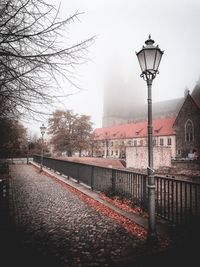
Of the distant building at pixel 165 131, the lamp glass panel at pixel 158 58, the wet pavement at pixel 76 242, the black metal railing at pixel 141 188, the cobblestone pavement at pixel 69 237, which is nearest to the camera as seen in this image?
the wet pavement at pixel 76 242

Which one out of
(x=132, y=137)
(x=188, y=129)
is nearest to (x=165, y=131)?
(x=188, y=129)

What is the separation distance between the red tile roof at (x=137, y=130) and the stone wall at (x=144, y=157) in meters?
30.8

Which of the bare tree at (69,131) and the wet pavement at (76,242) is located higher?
the bare tree at (69,131)

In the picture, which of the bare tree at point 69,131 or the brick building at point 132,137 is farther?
the brick building at point 132,137

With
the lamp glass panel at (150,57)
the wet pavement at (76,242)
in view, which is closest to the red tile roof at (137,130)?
the wet pavement at (76,242)

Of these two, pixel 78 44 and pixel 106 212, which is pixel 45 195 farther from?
pixel 78 44

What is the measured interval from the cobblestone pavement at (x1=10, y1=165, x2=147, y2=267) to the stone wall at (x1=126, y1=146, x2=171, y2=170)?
74.4ft

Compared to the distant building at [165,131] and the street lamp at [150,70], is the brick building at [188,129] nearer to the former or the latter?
the distant building at [165,131]

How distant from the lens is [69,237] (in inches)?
180

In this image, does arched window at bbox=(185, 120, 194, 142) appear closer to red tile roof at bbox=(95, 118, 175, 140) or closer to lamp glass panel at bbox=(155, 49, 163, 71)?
red tile roof at bbox=(95, 118, 175, 140)

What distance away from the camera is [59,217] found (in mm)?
5934

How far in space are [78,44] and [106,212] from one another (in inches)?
178

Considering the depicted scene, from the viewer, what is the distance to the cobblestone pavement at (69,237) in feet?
12.1

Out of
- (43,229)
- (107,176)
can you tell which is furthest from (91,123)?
(43,229)
